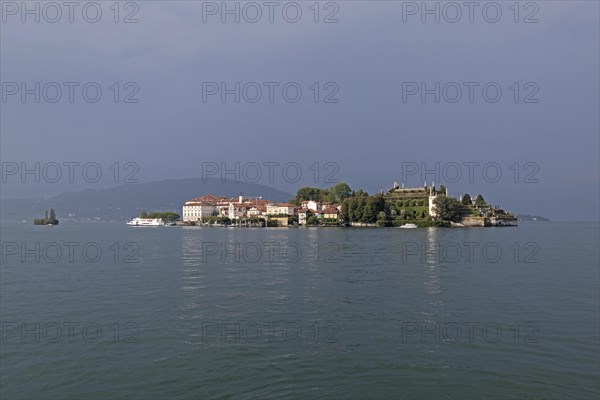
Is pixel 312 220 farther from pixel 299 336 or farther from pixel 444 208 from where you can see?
pixel 299 336

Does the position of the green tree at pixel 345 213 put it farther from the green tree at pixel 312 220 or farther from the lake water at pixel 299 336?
the lake water at pixel 299 336

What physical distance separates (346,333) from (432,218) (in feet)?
523

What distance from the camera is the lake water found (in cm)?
1295

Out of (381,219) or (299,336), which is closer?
(299,336)

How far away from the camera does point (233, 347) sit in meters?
16.4

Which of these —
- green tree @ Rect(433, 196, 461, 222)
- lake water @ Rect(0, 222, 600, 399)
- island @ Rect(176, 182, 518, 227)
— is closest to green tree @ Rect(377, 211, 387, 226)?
island @ Rect(176, 182, 518, 227)

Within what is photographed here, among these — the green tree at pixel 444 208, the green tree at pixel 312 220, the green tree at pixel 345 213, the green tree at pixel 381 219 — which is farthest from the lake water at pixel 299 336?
the green tree at pixel 312 220

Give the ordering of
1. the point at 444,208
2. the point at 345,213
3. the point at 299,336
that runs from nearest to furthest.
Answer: the point at 299,336, the point at 444,208, the point at 345,213

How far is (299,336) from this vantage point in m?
17.9

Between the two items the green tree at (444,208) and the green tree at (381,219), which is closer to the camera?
the green tree at (381,219)

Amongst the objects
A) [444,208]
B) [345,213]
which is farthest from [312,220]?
[444,208]

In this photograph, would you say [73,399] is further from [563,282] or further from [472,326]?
[563,282]

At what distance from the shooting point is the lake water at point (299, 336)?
12953mm

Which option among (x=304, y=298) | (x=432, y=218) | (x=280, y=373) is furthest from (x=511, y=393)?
(x=432, y=218)
